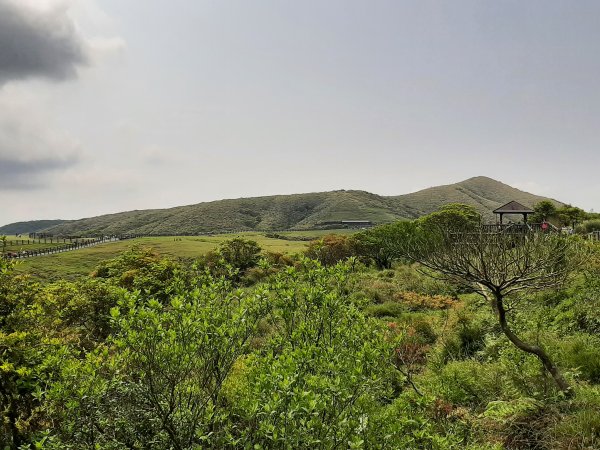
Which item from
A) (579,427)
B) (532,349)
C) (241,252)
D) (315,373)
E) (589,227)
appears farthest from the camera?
(241,252)

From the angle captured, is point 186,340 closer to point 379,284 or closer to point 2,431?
point 2,431

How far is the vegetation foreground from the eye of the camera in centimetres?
384

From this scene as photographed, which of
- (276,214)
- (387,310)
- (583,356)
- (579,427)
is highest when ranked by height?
(276,214)

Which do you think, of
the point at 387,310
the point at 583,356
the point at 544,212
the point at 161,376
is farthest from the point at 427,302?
the point at 544,212

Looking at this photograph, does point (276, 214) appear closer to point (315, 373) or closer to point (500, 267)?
point (500, 267)

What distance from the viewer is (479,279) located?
638cm

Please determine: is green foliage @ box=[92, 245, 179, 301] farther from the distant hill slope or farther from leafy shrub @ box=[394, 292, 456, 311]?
the distant hill slope

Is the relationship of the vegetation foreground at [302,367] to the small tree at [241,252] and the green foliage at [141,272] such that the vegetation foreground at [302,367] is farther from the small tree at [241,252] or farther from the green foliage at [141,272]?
the small tree at [241,252]

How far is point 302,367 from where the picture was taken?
423 cm

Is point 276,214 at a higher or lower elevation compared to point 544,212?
higher

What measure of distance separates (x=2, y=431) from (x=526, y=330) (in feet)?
40.9

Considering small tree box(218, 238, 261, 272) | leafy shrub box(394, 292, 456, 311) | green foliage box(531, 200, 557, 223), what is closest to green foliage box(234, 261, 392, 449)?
leafy shrub box(394, 292, 456, 311)

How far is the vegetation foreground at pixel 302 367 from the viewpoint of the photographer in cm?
384

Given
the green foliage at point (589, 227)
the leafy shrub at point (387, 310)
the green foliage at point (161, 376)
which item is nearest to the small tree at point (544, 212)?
the green foliage at point (589, 227)
